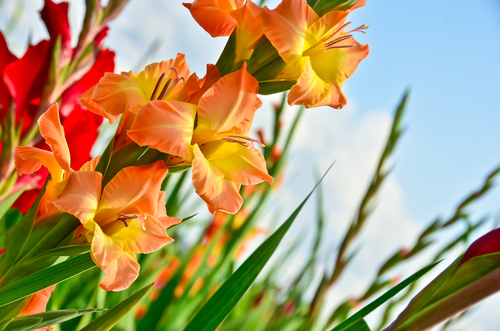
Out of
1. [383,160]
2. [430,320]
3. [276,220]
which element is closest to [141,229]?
[430,320]

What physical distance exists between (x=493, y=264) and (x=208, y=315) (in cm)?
19

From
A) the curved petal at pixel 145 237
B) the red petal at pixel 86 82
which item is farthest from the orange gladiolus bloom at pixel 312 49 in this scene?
the red petal at pixel 86 82

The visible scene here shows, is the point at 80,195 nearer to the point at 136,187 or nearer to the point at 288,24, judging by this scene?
the point at 136,187

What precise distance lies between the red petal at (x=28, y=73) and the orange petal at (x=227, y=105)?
8.0 inches

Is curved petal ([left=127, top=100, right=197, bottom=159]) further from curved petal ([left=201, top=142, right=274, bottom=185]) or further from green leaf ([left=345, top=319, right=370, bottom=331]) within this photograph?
green leaf ([left=345, top=319, right=370, bottom=331])

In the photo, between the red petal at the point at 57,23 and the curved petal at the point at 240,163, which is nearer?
the curved petal at the point at 240,163

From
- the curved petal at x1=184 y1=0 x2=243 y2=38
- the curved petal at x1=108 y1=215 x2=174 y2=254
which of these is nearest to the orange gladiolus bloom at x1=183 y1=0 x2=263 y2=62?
the curved petal at x1=184 y1=0 x2=243 y2=38

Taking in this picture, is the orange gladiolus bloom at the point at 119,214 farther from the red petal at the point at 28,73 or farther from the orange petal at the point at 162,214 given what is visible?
the red petal at the point at 28,73

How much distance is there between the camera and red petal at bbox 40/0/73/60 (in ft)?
1.10

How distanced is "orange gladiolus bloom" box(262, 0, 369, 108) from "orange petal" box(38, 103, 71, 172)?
0.12 metres

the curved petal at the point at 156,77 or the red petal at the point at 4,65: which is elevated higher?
the red petal at the point at 4,65

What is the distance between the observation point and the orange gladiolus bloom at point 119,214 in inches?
7.4

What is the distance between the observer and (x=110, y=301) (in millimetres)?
624

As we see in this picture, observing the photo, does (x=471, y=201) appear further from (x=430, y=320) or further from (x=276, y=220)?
(x=276, y=220)
